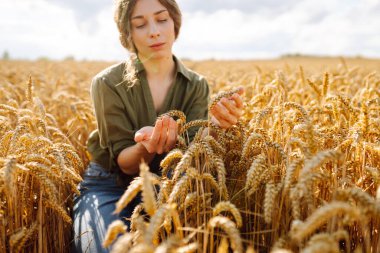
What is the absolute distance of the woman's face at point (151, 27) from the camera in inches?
97.2

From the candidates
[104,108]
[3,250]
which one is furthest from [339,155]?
[104,108]

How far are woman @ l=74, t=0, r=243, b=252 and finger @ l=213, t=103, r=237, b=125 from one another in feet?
0.13

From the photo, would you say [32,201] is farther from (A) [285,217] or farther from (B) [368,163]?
(B) [368,163]

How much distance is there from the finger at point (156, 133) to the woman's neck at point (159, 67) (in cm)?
83

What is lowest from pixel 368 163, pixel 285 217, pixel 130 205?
pixel 130 205

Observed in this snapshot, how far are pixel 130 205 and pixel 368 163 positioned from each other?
57.7 inches

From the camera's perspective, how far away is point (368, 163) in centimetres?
204

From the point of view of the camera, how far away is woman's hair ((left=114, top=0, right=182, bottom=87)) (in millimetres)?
2531

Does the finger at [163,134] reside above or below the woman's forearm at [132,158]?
above

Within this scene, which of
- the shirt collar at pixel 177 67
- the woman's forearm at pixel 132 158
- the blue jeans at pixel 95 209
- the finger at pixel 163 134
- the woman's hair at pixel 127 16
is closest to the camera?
the finger at pixel 163 134

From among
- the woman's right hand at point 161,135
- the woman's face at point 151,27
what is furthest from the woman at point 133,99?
the woman's right hand at point 161,135

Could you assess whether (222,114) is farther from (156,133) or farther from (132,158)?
(132,158)

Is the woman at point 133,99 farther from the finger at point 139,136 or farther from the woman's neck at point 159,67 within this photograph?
the finger at point 139,136

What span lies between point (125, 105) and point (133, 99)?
0.08 metres
